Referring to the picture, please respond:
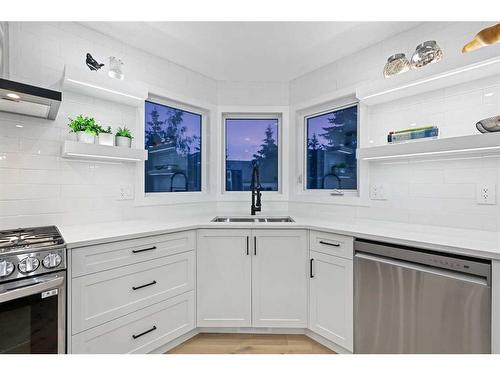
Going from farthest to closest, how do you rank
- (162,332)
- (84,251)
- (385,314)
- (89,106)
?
(89,106), (162,332), (385,314), (84,251)

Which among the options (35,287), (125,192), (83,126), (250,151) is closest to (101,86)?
(83,126)

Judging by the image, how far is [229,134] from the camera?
301 centimetres

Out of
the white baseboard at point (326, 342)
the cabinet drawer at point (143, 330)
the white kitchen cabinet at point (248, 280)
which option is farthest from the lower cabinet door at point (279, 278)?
the cabinet drawer at point (143, 330)

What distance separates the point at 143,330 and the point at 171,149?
1659 mm

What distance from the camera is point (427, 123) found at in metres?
1.88

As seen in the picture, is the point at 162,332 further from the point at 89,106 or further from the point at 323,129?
the point at 323,129

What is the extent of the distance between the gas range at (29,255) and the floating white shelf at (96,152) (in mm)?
590

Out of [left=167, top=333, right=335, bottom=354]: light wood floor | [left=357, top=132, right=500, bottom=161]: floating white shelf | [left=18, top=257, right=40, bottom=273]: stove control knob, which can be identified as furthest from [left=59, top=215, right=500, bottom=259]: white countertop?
[left=167, top=333, right=335, bottom=354]: light wood floor

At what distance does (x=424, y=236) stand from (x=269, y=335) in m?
1.41

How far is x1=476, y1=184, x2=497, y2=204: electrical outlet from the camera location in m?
1.58

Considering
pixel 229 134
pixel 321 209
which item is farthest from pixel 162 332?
pixel 229 134

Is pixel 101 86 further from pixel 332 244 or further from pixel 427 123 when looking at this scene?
pixel 427 123

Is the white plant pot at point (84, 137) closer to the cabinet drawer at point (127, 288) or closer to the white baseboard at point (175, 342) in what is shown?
the cabinet drawer at point (127, 288)

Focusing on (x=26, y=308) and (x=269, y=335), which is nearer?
(x=26, y=308)
